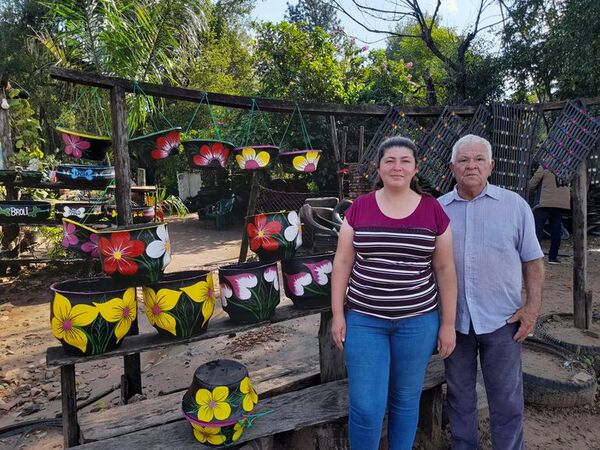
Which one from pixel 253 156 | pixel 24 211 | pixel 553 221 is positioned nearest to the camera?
pixel 253 156

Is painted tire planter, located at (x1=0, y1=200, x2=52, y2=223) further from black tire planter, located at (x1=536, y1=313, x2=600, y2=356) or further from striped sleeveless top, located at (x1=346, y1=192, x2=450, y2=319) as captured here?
black tire planter, located at (x1=536, y1=313, x2=600, y2=356)

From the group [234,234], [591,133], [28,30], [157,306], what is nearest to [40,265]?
[234,234]

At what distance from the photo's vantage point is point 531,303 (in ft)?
6.00

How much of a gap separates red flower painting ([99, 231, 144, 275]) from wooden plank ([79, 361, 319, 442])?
687mm

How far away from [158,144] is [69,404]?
1.21 metres

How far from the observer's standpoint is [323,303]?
2234 mm

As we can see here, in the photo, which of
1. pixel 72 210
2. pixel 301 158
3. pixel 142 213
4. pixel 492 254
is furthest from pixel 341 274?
pixel 72 210

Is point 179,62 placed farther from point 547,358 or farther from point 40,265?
point 547,358

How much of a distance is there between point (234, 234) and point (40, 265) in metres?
4.57

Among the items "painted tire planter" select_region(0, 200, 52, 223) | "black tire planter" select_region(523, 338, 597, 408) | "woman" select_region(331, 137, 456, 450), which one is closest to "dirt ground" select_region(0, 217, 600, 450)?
"black tire planter" select_region(523, 338, 597, 408)

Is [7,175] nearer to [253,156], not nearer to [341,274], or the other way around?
[253,156]

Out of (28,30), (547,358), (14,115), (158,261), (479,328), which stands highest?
(28,30)

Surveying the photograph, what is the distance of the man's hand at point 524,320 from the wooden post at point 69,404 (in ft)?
6.06

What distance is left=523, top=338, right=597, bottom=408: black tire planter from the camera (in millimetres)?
2793
